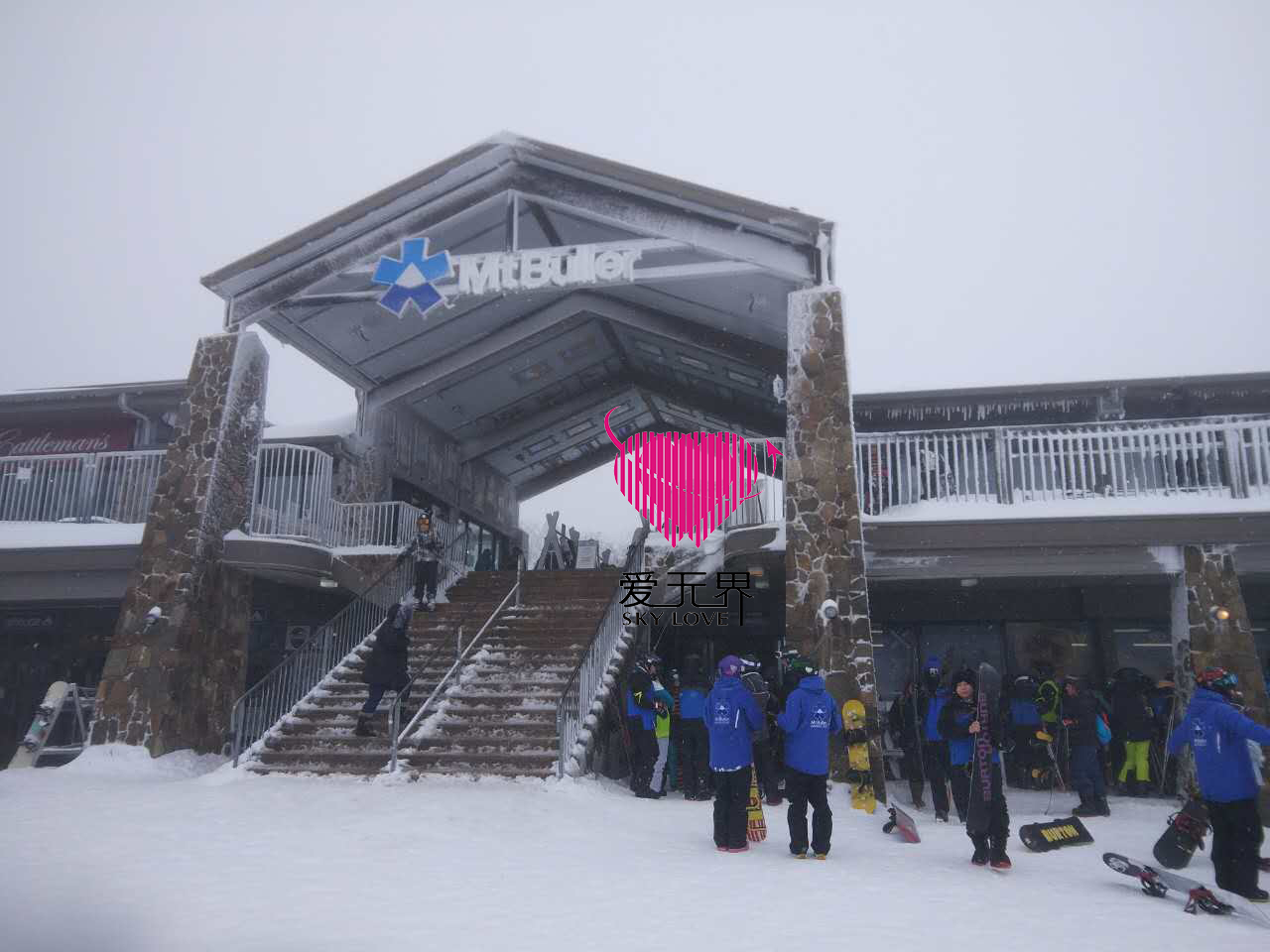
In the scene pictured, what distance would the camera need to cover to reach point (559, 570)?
15578mm

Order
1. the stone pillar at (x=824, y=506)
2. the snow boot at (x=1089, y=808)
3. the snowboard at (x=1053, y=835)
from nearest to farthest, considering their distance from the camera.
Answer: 1. the snowboard at (x=1053, y=835)
2. the snow boot at (x=1089, y=808)
3. the stone pillar at (x=824, y=506)

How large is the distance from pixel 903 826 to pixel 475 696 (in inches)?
219

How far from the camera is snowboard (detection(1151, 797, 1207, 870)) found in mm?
6781

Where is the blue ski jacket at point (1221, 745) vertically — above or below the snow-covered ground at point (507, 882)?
above

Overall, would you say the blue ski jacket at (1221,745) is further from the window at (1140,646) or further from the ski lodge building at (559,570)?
the window at (1140,646)

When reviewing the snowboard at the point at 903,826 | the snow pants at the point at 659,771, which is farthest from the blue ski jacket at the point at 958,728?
the snow pants at the point at 659,771

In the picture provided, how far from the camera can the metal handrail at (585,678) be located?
32.3 feet

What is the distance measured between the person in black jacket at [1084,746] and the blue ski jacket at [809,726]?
3.88 m

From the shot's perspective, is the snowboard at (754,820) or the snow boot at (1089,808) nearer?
the snowboard at (754,820)

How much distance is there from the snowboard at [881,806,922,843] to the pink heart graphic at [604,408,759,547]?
5.63 metres

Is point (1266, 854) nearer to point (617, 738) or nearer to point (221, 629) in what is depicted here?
point (617, 738)

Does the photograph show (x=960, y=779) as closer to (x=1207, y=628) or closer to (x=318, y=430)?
(x=1207, y=628)

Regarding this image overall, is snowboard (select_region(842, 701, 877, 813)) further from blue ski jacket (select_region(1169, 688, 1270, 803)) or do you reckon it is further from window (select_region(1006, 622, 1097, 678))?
window (select_region(1006, 622, 1097, 678))

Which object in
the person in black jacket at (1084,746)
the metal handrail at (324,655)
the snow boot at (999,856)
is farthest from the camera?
the metal handrail at (324,655)
